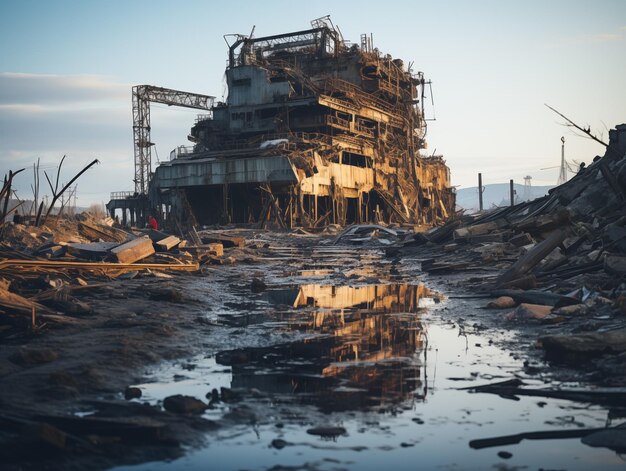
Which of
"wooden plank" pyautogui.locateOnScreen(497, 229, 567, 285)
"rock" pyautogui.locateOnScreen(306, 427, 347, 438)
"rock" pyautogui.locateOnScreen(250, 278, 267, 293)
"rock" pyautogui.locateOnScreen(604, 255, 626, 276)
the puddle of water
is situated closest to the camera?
the puddle of water

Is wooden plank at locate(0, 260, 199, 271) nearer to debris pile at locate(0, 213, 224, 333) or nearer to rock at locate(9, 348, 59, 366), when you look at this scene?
debris pile at locate(0, 213, 224, 333)

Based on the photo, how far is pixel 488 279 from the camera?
12.8 metres

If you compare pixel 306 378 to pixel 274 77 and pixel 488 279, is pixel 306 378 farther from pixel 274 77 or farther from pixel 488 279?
pixel 274 77

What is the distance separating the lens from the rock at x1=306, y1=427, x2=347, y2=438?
13.0ft

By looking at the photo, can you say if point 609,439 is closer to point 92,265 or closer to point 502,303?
point 502,303

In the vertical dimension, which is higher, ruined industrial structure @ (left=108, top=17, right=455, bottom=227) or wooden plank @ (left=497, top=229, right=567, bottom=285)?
ruined industrial structure @ (left=108, top=17, right=455, bottom=227)

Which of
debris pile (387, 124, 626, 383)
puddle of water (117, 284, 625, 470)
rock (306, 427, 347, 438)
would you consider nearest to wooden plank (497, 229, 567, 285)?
debris pile (387, 124, 626, 383)

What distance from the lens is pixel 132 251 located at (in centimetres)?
1350

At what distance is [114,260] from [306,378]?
28.2ft

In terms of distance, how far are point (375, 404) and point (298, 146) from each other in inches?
1628

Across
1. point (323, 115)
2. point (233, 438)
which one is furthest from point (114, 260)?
point (323, 115)

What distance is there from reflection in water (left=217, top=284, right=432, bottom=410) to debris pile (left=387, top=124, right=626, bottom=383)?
156 centimetres

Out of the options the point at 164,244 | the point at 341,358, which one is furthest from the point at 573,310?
the point at 164,244

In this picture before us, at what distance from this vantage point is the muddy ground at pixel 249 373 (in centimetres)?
375
